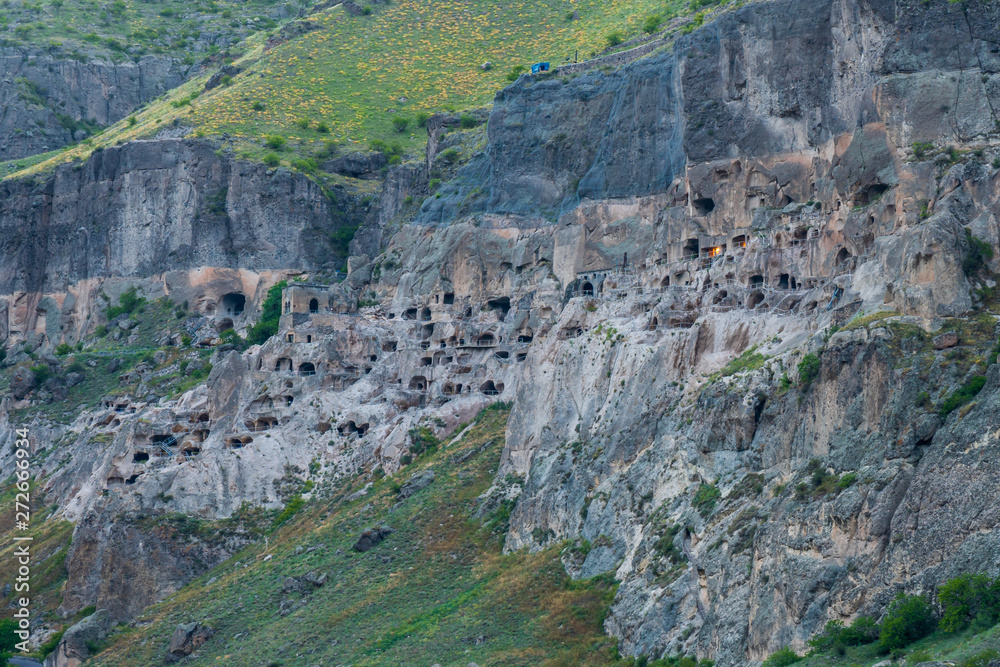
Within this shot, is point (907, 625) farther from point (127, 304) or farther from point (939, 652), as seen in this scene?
point (127, 304)

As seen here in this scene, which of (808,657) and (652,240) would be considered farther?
(652,240)

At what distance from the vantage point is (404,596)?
69250 mm

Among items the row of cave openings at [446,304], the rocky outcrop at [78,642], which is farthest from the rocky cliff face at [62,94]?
the rocky outcrop at [78,642]

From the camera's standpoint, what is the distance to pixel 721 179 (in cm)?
8581

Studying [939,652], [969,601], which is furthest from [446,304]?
[939,652]

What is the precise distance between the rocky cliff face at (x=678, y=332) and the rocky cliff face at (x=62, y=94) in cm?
4908

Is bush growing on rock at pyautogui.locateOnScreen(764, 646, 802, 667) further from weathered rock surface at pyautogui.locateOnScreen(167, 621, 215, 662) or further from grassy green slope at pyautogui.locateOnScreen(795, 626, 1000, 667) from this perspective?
weathered rock surface at pyautogui.locateOnScreen(167, 621, 215, 662)

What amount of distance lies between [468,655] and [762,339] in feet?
64.6

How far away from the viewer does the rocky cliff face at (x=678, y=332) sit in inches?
1921

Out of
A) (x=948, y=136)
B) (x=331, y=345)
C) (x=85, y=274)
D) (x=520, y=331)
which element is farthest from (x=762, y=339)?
(x=85, y=274)

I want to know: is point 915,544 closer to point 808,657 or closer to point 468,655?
point 808,657

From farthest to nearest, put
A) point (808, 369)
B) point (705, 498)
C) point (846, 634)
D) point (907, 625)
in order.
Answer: point (705, 498)
point (808, 369)
point (846, 634)
point (907, 625)

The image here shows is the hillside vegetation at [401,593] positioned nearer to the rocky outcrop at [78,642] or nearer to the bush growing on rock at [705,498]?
the rocky outcrop at [78,642]

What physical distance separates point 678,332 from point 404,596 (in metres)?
18.8
